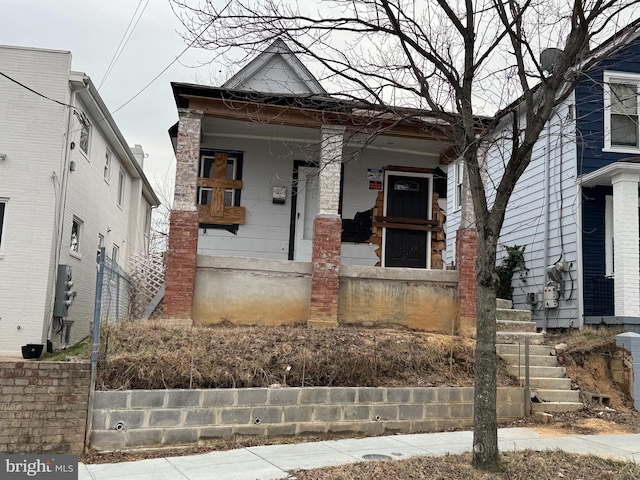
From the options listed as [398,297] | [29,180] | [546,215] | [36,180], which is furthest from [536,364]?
[29,180]

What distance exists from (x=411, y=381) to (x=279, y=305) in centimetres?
318

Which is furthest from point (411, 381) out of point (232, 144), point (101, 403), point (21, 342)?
point (21, 342)

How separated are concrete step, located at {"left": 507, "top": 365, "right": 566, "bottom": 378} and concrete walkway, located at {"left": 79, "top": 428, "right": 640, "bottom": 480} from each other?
4.94ft

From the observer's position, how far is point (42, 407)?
647cm

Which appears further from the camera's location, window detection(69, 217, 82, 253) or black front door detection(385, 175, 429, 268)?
window detection(69, 217, 82, 253)

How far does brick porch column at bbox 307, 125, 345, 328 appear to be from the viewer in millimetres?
10258

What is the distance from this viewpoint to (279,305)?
1048 centimetres

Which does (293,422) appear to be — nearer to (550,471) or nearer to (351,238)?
(550,471)

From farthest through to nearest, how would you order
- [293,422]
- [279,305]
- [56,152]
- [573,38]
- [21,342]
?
[56,152]
[21,342]
[279,305]
[293,422]
[573,38]

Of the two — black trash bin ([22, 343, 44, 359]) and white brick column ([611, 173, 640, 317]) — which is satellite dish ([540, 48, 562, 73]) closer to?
white brick column ([611, 173, 640, 317])

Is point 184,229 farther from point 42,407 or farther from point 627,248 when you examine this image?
point 627,248

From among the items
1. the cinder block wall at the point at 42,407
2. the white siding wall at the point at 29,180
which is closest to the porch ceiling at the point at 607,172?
the cinder block wall at the point at 42,407

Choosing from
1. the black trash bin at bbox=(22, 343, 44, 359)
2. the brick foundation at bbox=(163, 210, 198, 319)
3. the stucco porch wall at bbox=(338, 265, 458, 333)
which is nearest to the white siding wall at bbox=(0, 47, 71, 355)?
the black trash bin at bbox=(22, 343, 44, 359)

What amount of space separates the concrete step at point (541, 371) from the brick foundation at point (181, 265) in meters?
5.60
